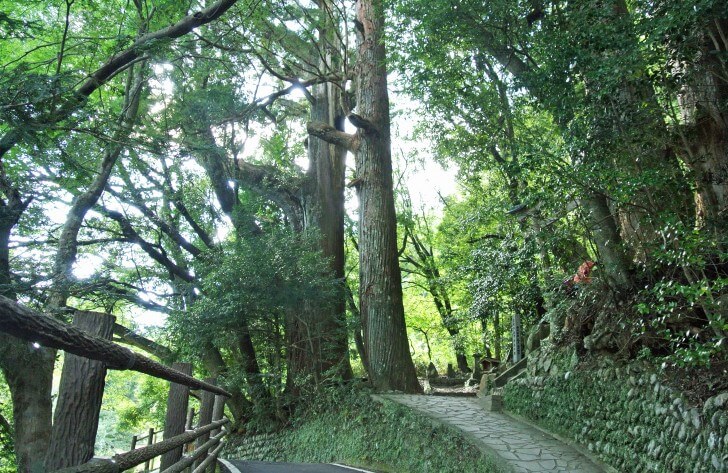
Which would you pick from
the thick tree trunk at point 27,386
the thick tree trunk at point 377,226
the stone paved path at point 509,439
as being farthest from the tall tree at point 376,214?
the thick tree trunk at point 27,386

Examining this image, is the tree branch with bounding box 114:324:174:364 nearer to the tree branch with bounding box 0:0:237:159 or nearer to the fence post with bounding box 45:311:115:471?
the tree branch with bounding box 0:0:237:159

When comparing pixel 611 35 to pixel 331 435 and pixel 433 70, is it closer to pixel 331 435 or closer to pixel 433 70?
pixel 433 70

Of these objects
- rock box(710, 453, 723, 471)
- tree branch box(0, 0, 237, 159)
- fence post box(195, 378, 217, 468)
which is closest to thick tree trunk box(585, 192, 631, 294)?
rock box(710, 453, 723, 471)

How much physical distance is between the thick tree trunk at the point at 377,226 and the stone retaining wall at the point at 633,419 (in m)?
3.53

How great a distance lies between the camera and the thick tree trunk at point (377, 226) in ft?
37.0

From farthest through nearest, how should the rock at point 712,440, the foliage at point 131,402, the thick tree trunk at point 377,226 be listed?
1. the foliage at point 131,402
2. the thick tree trunk at point 377,226
3. the rock at point 712,440

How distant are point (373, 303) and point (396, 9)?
582 cm

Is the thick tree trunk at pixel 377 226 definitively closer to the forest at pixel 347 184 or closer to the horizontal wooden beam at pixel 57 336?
the forest at pixel 347 184

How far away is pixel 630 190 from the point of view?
19.2 ft

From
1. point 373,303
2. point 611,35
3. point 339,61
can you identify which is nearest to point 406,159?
point 339,61

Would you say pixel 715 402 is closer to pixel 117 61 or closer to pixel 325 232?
pixel 117 61

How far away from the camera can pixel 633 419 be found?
5934mm

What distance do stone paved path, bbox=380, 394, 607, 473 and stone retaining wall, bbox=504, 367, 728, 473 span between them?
0.25m

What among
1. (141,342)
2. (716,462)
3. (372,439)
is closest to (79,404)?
(716,462)
